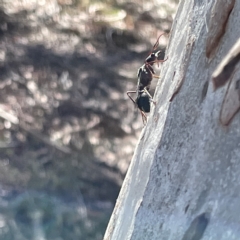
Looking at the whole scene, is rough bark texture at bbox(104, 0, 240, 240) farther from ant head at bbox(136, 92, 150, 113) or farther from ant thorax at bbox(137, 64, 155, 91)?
ant thorax at bbox(137, 64, 155, 91)

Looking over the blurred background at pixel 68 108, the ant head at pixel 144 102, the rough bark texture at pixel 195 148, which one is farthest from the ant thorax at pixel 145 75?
the blurred background at pixel 68 108

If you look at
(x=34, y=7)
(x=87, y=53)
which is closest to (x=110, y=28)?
(x=87, y=53)

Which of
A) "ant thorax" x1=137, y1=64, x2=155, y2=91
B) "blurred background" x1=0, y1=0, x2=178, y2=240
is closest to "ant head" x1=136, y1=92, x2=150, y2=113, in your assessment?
"ant thorax" x1=137, y1=64, x2=155, y2=91

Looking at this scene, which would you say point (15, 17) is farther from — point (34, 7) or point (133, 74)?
point (133, 74)

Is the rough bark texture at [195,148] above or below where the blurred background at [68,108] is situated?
below

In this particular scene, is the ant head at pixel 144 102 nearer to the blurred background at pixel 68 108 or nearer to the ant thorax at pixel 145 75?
the ant thorax at pixel 145 75

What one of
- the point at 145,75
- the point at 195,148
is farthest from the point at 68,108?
the point at 195,148
